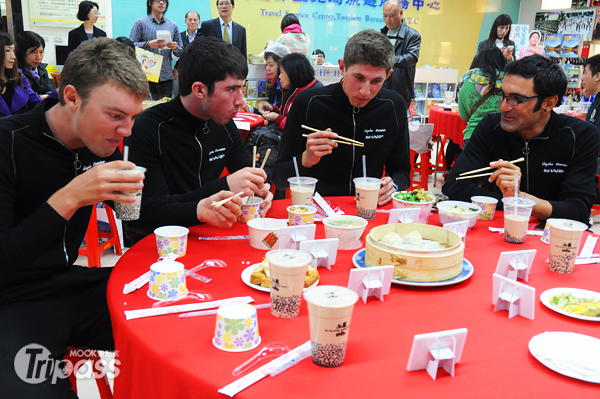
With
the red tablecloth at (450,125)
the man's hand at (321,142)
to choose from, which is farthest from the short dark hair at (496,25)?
the man's hand at (321,142)

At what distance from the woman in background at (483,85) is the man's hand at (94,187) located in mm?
4038

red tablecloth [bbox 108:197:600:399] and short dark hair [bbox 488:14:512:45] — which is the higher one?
short dark hair [bbox 488:14:512:45]

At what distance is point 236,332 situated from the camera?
42.8 inches

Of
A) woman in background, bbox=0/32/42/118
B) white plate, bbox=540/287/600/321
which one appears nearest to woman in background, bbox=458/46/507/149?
white plate, bbox=540/287/600/321

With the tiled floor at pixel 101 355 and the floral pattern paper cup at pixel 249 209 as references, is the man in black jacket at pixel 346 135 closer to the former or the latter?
the floral pattern paper cup at pixel 249 209

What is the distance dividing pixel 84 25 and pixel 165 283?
23.8ft

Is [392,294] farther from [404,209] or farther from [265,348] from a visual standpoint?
[404,209]

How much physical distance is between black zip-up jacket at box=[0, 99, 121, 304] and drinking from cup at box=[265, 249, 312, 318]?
2.36ft

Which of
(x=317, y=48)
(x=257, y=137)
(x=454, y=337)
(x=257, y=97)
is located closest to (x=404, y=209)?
(x=454, y=337)

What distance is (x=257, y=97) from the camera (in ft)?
25.3

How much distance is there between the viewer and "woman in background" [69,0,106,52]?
7078 millimetres

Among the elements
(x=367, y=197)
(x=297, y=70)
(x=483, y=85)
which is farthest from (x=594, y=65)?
(x=367, y=197)

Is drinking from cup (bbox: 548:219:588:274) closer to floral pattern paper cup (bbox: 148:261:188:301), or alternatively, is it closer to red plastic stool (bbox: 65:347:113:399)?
floral pattern paper cup (bbox: 148:261:188:301)

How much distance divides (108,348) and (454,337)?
4.30ft
